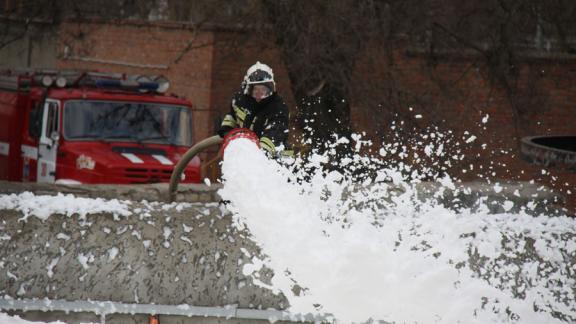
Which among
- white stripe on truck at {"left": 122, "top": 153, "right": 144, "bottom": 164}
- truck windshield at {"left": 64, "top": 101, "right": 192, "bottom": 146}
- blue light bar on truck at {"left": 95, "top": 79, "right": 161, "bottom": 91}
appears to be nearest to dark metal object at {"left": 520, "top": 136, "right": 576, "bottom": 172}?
white stripe on truck at {"left": 122, "top": 153, "right": 144, "bottom": 164}

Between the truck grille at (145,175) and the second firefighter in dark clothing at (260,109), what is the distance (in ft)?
14.9

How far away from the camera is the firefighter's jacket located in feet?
24.3

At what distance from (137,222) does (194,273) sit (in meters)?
0.42

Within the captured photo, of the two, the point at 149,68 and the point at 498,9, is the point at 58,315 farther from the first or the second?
the point at 149,68

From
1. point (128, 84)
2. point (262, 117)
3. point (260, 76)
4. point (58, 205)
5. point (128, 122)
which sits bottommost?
point (58, 205)

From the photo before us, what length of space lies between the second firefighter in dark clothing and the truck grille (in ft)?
14.9

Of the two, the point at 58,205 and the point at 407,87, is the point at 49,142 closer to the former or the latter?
the point at 407,87

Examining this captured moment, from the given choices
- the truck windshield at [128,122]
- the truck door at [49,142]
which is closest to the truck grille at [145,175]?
the truck windshield at [128,122]

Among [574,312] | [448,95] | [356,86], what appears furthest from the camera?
[448,95]

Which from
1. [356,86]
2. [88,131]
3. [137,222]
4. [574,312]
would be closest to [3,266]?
→ [137,222]

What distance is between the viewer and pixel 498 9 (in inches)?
630

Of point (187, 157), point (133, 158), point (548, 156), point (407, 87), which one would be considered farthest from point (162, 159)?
point (548, 156)

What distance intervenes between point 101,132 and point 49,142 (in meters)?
0.63

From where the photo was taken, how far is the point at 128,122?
12.8 m
